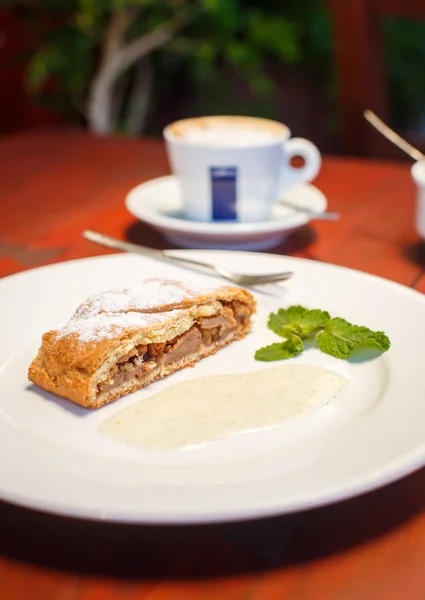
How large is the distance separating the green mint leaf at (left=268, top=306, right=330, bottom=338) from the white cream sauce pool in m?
0.09

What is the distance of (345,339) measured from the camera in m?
1.15

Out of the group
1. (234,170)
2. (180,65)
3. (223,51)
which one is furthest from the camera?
(180,65)

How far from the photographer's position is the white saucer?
1552 millimetres

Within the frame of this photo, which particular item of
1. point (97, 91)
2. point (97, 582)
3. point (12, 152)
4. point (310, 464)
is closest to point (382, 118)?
point (12, 152)

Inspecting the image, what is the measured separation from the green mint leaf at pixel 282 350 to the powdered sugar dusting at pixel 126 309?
14 centimetres

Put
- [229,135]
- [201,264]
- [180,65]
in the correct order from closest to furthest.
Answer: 1. [201,264]
2. [229,135]
3. [180,65]

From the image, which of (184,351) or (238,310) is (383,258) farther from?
(184,351)

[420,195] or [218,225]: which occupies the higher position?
[420,195]

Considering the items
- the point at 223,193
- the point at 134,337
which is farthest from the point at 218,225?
the point at 134,337

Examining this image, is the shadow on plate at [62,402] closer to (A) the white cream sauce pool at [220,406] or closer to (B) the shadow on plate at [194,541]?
(A) the white cream sauce pool at [220,406]

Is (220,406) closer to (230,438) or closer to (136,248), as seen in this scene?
(230,438)

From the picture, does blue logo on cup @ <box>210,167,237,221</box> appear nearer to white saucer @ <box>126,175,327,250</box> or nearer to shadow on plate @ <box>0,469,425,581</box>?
white saucer @ <box>126,175,327,250</box>

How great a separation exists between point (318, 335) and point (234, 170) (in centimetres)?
58

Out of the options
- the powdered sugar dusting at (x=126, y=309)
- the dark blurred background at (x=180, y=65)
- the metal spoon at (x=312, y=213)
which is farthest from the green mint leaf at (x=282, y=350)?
the dark blurred background at (x=180, y=65)
